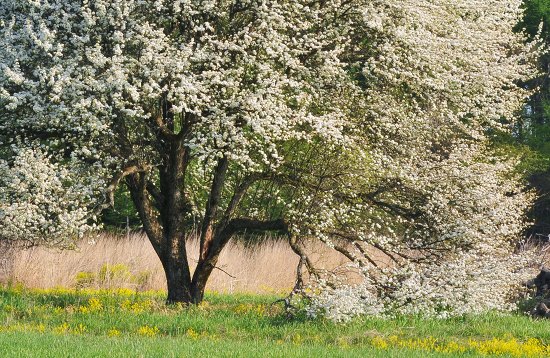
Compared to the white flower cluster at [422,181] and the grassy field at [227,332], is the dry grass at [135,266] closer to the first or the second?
the grassy field at [227,332]

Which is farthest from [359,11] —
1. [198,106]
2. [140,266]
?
[140,266]

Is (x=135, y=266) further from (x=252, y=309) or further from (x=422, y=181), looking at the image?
(x=422, y=181)

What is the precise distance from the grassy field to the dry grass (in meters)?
4.31

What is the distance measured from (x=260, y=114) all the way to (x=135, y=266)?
901 cm

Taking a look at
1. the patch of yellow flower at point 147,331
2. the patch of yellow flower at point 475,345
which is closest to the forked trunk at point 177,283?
the patch of yellow flower at point 147,331

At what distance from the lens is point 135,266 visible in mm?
21406

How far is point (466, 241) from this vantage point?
14898 millimetres

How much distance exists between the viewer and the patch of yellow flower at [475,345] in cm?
1141

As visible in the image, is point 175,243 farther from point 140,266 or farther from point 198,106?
point 140,266

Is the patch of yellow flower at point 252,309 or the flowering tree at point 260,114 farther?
the patch of yellow flower at point 252,309

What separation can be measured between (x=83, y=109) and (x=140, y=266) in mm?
9197

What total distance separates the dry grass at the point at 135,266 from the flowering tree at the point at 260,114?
175 inches

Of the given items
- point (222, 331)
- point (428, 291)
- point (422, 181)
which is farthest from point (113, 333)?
point (422, 181)

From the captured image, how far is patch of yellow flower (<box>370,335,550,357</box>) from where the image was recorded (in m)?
11.4
